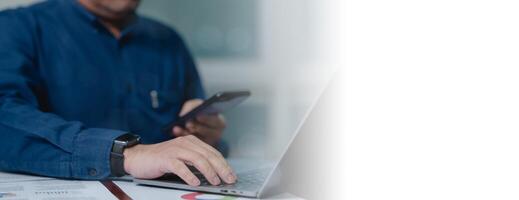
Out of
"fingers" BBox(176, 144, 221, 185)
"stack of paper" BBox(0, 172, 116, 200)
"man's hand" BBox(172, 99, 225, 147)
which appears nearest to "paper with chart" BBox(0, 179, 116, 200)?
"stack of paper" BBox(0, 172, 116, 200)

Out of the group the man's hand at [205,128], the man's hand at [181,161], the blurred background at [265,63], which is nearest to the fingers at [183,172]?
the man's hand at [181,161]

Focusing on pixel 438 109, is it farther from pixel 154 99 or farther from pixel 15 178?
pixel 154 99

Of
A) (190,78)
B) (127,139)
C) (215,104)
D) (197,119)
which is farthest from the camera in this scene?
(190,78)

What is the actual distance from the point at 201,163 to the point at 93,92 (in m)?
0.60

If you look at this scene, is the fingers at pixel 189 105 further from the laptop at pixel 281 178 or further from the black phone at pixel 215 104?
the laptop at pixel 281 178

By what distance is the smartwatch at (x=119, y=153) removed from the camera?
2.97ft

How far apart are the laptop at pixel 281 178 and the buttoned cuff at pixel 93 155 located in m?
0.08

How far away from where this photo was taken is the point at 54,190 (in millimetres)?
847

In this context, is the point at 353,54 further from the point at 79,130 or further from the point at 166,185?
the point at 79,130

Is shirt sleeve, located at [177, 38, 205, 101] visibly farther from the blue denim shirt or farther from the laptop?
the laptop

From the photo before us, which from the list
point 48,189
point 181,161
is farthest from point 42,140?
point 181,161

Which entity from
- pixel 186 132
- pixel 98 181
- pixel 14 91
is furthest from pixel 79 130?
pixel 186 132

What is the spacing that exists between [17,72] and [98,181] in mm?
355

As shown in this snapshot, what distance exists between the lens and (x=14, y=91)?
109 cm
